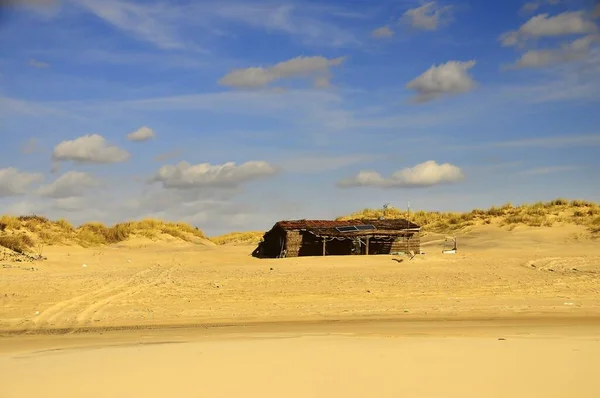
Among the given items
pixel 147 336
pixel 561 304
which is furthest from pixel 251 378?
pixel 561 304

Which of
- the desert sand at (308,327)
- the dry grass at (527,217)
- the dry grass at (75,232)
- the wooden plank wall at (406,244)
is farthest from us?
the dry grass at (527,217)

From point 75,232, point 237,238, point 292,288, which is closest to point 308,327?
point 292,288

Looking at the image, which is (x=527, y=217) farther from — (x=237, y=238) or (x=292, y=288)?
(x=237, y=238)

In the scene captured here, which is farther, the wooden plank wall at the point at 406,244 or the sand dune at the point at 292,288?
the wooden plank wall at the point at 406,244

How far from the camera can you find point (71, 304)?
16719mm

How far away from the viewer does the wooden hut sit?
32.9 m

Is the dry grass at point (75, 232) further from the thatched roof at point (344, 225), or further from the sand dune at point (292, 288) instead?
the thatched roof at point (344, 225)

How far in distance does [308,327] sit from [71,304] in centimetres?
699

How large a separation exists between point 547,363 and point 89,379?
18.3 ft

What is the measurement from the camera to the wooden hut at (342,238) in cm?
3291

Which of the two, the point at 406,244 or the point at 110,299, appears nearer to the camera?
the point at 110,299

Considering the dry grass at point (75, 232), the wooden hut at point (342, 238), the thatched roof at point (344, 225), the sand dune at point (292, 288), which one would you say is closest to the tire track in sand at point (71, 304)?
the sand dune at point (292, 288)

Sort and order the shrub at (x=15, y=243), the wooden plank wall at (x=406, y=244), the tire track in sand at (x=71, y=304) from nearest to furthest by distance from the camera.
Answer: the tire track in sand at (x=71, y=304)
the shrub at (x=15, y=243)
the wooden plank wall at (x=406, y=244)

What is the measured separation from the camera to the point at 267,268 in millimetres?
26250
